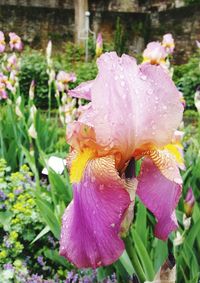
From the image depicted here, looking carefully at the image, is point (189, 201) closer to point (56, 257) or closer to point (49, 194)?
point (56, 257)

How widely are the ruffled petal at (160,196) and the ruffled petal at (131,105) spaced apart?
6 centimetres

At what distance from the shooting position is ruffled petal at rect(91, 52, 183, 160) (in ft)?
2.72

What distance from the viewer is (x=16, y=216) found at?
2494mm

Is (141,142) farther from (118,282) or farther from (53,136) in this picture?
(53,136)

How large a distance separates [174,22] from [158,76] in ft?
46.4

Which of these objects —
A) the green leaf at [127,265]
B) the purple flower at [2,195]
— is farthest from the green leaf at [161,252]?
the purple flower at [2,195]

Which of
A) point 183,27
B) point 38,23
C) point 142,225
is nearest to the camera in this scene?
point 142,225

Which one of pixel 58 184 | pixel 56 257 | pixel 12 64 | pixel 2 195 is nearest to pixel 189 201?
pixel 56 257

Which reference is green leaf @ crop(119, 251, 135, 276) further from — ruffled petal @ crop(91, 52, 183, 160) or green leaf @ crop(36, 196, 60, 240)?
ruffled petal @ crop(91, 52, 183, 160)

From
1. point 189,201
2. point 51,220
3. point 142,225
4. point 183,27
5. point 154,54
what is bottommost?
point 183,27

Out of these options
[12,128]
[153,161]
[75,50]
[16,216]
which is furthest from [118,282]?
[75,50]

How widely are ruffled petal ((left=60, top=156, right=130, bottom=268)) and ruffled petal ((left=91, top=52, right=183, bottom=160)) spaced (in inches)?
2.3

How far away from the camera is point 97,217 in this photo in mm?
794

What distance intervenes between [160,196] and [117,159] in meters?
0.10
